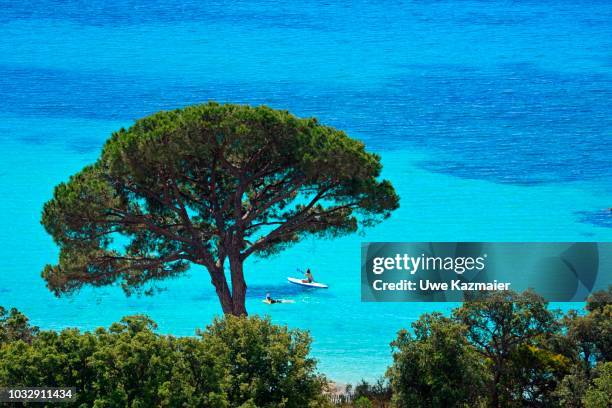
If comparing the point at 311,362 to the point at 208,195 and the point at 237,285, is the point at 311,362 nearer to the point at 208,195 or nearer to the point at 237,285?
the point at 237,285

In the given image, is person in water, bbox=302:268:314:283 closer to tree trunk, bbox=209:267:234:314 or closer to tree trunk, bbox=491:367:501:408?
tree trunk, bbox=209:267:234:314

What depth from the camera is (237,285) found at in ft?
53.8

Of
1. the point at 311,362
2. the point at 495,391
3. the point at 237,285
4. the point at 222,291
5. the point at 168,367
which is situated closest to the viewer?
the point at 168,367

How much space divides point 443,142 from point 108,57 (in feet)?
33.8

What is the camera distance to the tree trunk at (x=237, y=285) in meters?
A: 16.4

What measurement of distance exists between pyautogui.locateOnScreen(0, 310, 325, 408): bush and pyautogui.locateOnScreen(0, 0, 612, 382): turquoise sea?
58.8ft

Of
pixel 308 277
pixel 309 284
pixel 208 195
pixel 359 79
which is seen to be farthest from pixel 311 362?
pixel 359 79

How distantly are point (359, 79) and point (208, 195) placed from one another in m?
16.0

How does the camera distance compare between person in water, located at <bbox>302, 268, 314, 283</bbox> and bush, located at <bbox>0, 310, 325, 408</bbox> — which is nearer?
bush, located at <bbox>0, 310, 325, 408</bbox>

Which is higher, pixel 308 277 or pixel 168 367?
pixel 308 277

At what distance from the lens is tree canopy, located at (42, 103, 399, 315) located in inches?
618

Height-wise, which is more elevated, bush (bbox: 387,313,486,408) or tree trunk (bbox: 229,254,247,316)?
tree trunk (bbox: 229,254,247,316)

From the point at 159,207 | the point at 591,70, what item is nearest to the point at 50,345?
the point at 159,207

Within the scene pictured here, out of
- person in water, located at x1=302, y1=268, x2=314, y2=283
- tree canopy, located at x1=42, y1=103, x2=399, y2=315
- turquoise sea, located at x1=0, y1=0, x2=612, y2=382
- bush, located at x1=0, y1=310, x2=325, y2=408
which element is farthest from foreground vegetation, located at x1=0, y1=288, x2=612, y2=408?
turquoise sea, located at x1=0, y1=0, x2=612, y2=382
